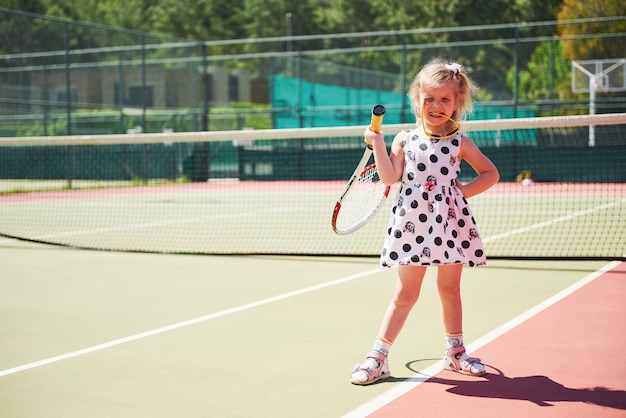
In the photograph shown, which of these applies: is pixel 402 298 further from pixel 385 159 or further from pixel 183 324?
pixel 183 324

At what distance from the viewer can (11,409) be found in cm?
349

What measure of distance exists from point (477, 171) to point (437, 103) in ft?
1.21

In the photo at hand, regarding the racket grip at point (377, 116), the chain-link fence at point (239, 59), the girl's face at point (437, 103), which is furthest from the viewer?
the chain-link fence at point (239, 59)

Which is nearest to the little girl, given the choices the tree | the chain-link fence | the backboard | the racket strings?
the racket strings

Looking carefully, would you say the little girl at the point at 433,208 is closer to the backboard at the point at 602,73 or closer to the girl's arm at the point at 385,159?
the girl's arm at the point at 385,159

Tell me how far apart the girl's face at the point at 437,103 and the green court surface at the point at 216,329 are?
Result: 1144 millimetres

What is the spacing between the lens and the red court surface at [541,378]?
3.36 metres

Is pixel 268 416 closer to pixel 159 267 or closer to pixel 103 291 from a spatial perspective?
pixel 103 291

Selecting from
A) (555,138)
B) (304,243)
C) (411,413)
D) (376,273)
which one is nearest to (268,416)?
(411,413)

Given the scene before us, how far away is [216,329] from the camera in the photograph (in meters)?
4.94

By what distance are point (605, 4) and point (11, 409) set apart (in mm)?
34164

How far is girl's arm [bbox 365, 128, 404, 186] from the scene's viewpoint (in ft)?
12.3

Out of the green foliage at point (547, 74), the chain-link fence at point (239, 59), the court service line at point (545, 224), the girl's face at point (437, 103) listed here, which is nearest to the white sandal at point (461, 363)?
the girl's face at point (437, 103)

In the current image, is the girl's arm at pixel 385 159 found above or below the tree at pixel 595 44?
below
